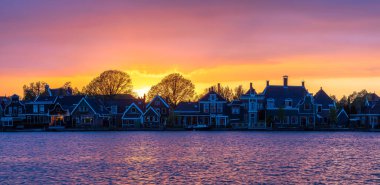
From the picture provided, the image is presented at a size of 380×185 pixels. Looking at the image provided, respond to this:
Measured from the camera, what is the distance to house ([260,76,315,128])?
9350cm

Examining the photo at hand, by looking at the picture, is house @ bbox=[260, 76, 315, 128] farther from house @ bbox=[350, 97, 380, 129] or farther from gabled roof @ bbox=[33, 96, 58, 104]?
gabled roof @ bbox=[33, 96, 58, 104]

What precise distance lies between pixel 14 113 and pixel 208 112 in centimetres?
4081

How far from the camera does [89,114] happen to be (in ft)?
325

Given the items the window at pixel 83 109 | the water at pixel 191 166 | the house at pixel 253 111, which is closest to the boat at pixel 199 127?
the house at pixel 253 111

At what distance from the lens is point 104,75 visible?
109062mm

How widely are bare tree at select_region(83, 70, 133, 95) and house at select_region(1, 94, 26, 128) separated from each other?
14.7 meters

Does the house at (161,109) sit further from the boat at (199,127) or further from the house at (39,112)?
the house at (39,112)

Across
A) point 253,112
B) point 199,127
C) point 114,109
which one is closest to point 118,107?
point 114,109

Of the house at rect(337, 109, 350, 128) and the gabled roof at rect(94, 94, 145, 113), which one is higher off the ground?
the gabled roof at rect(94, 94, 145, 113)

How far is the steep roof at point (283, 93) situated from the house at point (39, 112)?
4278 cm

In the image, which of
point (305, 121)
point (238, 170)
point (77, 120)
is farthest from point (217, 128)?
point (238, 170)

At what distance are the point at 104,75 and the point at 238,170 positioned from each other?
7927 cm

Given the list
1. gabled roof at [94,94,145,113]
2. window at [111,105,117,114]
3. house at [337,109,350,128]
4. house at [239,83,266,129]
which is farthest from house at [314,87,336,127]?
window at [111,105,117,114]

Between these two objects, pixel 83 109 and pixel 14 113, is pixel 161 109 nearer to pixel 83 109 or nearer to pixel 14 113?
pixel 83 109
